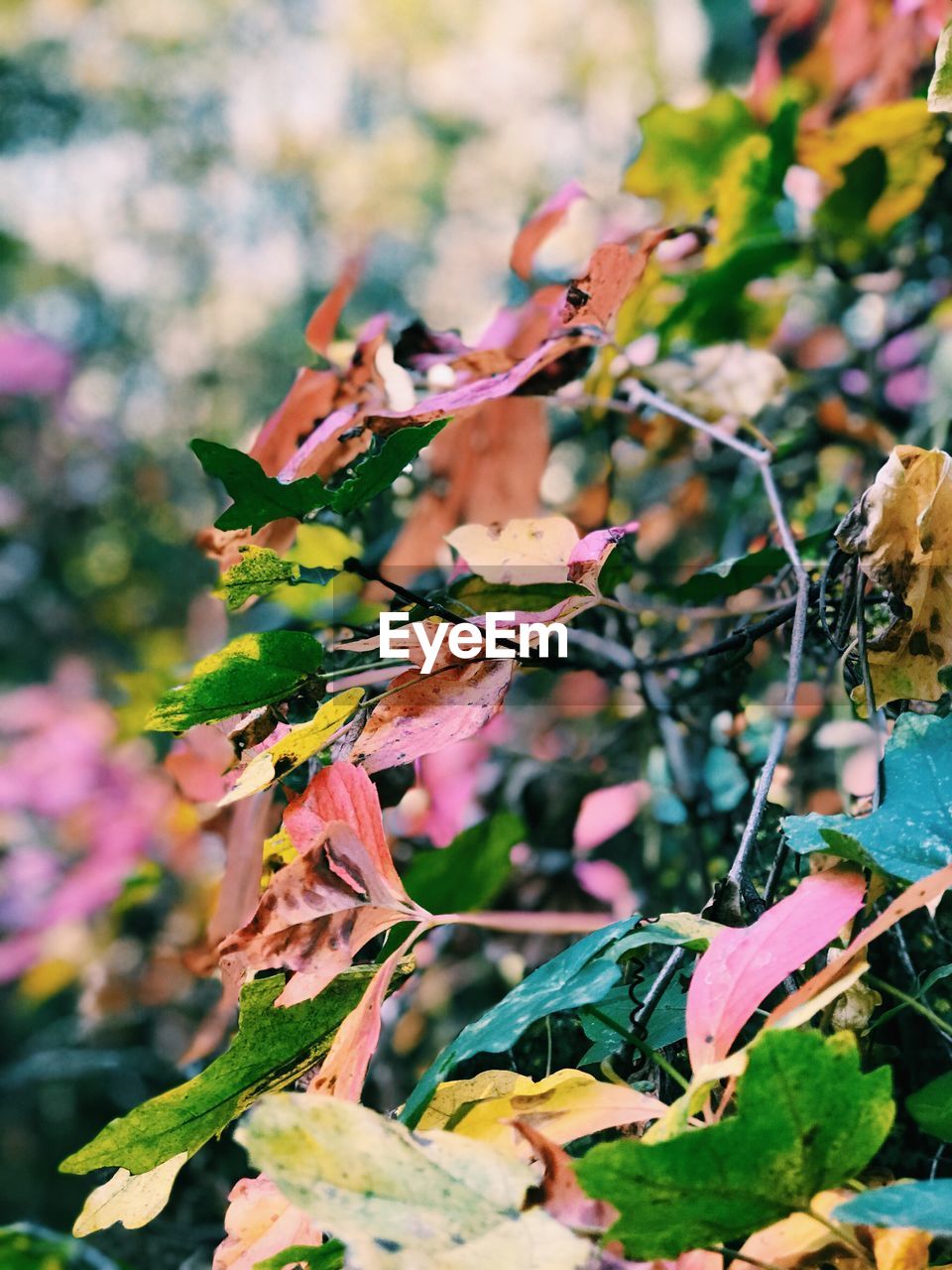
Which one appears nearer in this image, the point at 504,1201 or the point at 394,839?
the point at 504,1201

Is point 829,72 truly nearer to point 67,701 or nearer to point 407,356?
point 407,356

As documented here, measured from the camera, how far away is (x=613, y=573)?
0.48 m

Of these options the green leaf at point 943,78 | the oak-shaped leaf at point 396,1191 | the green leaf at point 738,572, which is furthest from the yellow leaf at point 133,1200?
the green leaf at point 943,78

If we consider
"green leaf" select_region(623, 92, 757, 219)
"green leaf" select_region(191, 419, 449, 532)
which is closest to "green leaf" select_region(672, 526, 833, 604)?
"green leaf" select_region(191, 419, 449, 532)

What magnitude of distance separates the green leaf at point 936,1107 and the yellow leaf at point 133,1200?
0.25 m

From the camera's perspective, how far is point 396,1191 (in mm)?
223

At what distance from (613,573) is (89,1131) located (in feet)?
6.03

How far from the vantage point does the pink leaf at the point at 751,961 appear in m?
0.27

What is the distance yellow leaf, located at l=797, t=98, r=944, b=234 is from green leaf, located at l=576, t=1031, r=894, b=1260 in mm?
664

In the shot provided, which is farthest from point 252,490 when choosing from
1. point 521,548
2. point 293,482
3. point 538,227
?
point 538,227

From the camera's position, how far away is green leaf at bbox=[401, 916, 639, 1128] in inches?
10.8

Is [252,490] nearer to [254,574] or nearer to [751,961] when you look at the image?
[254,574]

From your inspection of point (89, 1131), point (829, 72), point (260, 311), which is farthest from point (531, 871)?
point (260, 311)

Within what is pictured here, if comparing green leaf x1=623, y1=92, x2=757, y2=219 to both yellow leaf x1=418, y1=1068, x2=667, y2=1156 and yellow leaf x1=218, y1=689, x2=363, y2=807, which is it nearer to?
yellow leaf x1=218, y1=689, x2=363, y2=807
